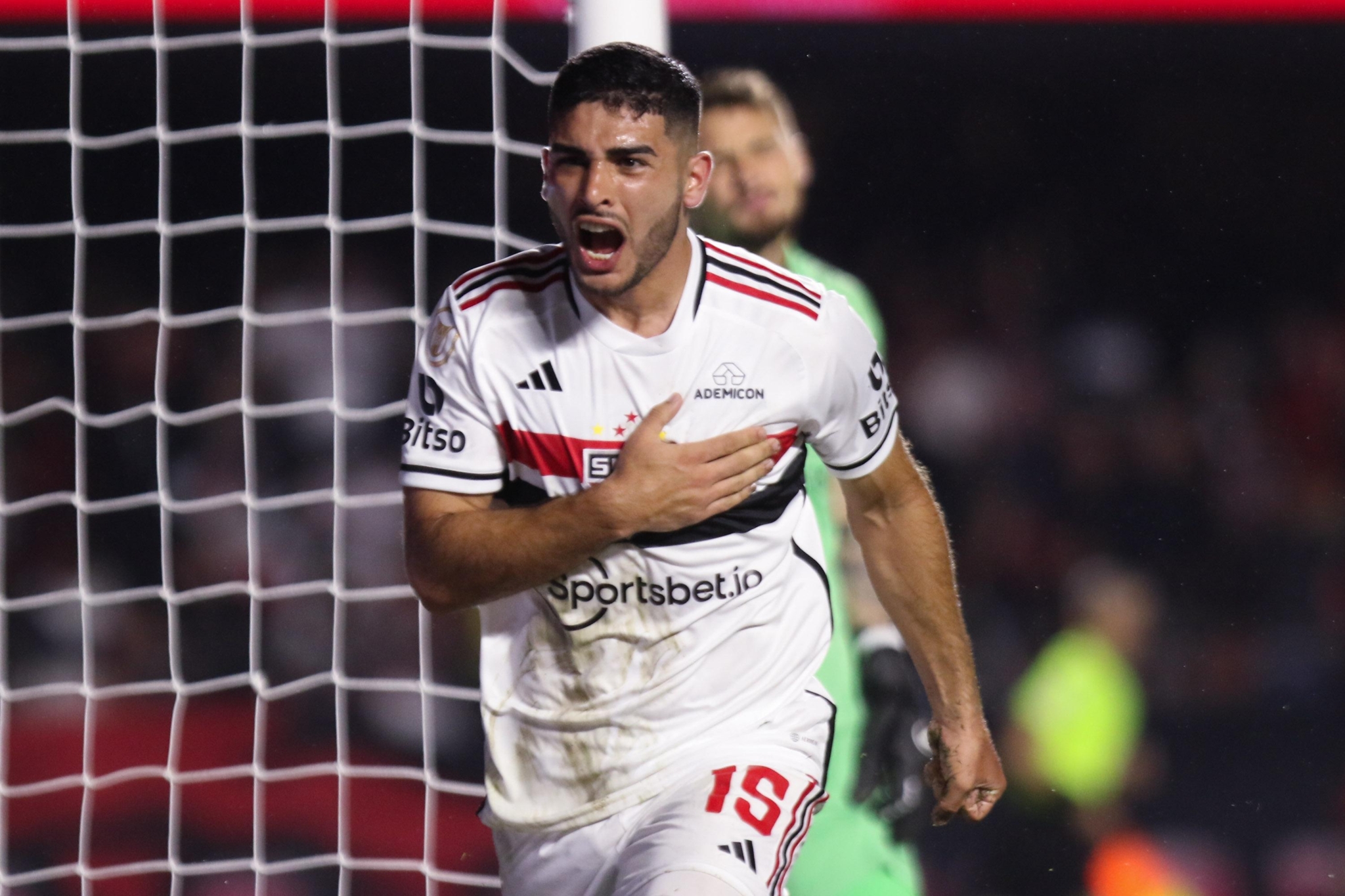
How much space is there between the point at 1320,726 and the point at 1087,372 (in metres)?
1.87

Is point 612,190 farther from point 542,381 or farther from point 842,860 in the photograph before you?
point 842,860

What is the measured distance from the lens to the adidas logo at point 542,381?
1.86 meters

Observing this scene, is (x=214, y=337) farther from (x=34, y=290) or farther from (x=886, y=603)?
(x=886, y=603)

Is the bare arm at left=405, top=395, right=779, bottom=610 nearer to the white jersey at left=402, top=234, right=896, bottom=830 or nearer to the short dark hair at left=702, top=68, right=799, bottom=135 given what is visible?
the white jersey at left=402, top=234, right=896, bottom=830

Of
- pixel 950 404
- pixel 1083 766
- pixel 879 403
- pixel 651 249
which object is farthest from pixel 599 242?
pixel 950 404

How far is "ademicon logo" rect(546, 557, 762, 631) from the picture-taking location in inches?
73.4

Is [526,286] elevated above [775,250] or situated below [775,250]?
below

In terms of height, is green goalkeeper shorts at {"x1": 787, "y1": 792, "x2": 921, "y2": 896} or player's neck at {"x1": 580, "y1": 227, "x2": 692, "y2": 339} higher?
player's neck at {"x1": 580, "y1": 227, "x2": 692, "y2": 339}

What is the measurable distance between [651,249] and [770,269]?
0.82 ft

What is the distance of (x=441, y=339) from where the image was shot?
1.90 m

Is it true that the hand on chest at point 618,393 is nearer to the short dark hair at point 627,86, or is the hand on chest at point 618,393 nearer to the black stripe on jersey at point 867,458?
the black stripe on jersey at point 867,458

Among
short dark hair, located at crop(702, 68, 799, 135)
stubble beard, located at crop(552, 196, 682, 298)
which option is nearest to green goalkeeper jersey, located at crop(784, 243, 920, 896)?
short dark hair, located at crop(702, 68, 799, 135)

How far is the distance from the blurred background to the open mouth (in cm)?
382

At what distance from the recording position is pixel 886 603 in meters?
2.08
